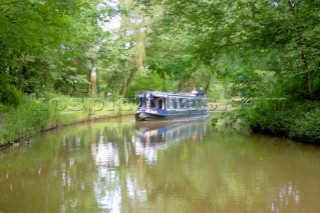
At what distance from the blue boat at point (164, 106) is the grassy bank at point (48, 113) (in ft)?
8.39

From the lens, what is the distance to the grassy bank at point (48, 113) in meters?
11.5

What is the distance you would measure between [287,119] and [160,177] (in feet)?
21.2

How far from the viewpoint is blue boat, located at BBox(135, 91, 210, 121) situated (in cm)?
2220

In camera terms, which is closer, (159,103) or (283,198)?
(283,198)

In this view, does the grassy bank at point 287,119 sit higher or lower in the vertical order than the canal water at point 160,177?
higher

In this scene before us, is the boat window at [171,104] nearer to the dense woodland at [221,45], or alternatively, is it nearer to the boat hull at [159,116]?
the boat hull at [159,116]

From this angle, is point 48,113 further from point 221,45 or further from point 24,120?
point 221,45

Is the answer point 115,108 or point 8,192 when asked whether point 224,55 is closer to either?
point 8,192

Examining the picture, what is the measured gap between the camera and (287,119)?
12.2 metres

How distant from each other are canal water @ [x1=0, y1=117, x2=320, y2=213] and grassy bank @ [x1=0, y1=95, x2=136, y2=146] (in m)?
0.67

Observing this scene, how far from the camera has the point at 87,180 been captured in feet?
23.8

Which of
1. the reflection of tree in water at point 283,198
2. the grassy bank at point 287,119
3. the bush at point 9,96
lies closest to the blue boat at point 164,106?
the grassy bank at point 287,119

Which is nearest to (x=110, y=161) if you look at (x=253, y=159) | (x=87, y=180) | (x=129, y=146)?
(x=87, y=180)

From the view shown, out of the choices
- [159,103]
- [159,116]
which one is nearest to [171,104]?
[159,103]
